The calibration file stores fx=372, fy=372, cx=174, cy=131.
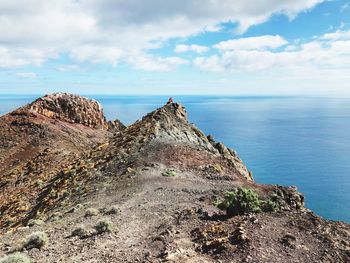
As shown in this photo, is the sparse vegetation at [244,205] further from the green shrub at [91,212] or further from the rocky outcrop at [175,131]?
the rocky outcrop at [175,131]

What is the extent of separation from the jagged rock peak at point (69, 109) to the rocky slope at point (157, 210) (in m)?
29.4

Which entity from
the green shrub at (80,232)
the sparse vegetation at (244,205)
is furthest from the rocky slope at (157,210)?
the sparse vegetation at (244,205)

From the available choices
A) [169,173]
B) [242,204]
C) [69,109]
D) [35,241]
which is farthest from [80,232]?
[69,109]

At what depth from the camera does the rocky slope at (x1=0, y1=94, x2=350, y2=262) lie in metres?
13.5

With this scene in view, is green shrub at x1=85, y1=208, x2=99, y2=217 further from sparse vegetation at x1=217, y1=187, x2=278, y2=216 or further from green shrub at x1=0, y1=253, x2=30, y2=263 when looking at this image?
sparse vegetation at x1=217, y1=187, x2=278, y2=216

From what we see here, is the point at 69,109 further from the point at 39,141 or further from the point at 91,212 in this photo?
the point at 91,212

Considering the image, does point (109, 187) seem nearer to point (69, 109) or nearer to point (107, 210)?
point (107, 210)

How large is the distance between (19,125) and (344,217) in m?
67.1

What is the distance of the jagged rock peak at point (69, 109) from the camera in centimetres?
7419

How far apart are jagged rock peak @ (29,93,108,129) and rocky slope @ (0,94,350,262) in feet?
96.4

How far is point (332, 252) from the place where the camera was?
43.3 feet

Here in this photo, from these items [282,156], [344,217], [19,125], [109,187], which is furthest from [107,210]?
[282,156]

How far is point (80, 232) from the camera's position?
16.0 metres

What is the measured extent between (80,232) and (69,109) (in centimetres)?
6308
